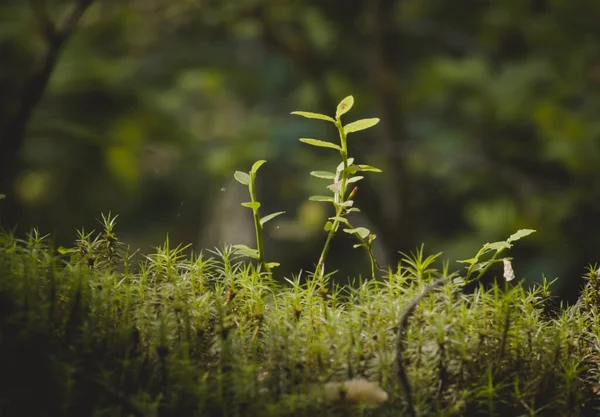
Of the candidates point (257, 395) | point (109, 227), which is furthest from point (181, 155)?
point (257, 395)

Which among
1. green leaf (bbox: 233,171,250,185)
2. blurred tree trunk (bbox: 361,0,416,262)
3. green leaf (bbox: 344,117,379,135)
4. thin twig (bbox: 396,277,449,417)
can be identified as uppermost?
blurred tree trunk (bbox: 361,0,416,262)

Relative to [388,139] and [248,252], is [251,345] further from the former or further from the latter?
[388,139]

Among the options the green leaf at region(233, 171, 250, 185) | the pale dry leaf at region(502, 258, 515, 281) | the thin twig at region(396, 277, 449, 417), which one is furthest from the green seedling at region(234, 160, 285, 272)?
the pale dry leaf at region(502, 258, 515, 281)

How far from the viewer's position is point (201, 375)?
3.00 feet

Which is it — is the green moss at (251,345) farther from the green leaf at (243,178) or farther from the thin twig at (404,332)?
the green leaf at (243,178)

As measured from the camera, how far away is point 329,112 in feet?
12.8

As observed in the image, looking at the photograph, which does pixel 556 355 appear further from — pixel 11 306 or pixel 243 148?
pixel 243 148

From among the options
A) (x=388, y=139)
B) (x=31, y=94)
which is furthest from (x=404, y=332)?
(x=388, y=139)

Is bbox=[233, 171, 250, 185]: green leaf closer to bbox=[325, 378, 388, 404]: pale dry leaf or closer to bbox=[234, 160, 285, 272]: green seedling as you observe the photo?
bbox=[234, 160, 285, 272]: green seedling

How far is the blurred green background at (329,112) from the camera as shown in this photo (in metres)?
3.96

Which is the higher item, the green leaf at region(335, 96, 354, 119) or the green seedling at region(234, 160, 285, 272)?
the green leaf at region(335, 96, 354, 119)

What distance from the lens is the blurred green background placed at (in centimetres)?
396

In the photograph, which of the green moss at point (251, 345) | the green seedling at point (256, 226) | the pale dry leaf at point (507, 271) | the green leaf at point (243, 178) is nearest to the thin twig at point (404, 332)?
the green moss at point (251, 345)

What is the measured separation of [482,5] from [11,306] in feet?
17.0
